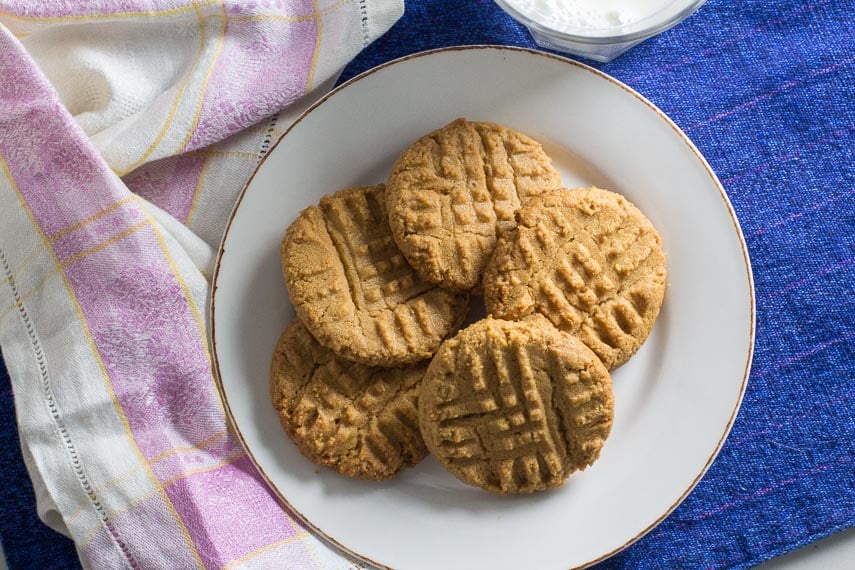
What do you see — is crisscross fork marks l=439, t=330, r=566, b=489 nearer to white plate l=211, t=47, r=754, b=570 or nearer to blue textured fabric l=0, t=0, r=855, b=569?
white plate l=211, t=47, r=754, b=570

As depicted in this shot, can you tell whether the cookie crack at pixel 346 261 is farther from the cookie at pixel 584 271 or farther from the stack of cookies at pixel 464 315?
the cookie at pixel 584 271

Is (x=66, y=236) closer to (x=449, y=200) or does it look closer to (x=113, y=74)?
(x=113, y=74)

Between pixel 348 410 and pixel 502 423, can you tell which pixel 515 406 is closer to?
pixel 502 423

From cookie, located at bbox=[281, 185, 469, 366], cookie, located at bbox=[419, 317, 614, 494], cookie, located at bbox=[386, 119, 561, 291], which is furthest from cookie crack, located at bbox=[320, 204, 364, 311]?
cookie, located at bbox=[419, 317, 614, 494]

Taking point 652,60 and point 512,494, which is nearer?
point 512,494

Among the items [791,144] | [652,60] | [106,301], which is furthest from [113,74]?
[791,144]

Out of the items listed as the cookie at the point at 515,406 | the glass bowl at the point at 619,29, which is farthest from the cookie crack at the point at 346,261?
the glass bowl at the point at 619,29
